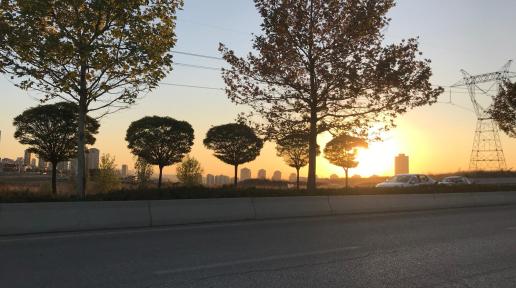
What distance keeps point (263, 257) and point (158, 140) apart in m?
33.1

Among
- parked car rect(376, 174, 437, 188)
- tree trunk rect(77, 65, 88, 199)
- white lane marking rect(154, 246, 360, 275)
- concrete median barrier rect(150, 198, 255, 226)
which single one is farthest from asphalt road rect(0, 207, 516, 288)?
parked car rect(376, 174, 437, 188)

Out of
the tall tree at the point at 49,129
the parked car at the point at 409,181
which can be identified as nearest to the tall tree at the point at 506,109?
the parked car at the point at 409,181

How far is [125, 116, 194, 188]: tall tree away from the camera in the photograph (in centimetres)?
3978

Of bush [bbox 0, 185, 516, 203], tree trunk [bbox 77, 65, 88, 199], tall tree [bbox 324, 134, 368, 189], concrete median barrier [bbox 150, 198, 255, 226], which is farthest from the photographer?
tall tree [bbox 324, 134, 368, 189]

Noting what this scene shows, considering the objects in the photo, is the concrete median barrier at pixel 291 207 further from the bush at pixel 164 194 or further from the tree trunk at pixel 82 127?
the tree trunk at pixel 82 127

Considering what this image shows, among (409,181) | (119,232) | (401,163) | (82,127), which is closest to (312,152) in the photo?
(82,127)

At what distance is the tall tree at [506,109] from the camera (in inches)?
1560

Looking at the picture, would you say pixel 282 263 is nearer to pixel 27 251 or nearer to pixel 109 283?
pixel 109 283

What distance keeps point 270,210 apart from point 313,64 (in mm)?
7118

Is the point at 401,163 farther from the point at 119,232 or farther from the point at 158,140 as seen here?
the point at 119,232

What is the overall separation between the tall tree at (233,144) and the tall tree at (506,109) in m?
20.3

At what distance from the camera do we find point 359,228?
1206 cm

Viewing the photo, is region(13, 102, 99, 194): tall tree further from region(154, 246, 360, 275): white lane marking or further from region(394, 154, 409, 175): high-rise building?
region(394, 154, 409, 175): high-rise building

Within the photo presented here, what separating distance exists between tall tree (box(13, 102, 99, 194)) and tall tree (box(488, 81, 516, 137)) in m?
32.8
